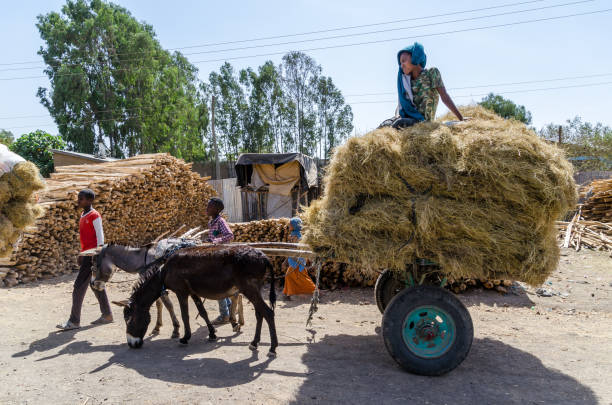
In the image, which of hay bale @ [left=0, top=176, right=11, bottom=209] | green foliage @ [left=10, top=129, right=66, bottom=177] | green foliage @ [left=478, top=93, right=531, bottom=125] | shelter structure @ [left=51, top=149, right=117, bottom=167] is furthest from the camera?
green foliage @ [left=478, top=93, right=531, bottom=125]

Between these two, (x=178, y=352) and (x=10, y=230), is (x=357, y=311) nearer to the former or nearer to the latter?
(x=178, y=352)

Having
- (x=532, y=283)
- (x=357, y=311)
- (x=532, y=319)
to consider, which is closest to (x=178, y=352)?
(x=357, y=311)

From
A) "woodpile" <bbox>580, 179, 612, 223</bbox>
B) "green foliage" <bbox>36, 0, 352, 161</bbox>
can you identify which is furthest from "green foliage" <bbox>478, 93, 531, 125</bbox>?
"woodpile" <bbox>580, 179, 612, 223</bbox>

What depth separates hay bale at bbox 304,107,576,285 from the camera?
12.3 feet

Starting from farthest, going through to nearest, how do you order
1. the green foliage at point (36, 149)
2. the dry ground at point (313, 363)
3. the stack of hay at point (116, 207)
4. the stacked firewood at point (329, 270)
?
the green foliage at point (36, 149)
the stack of hay at point (116, 207)
the stacked firewood at point (329, 270)
the dry ground at point (313, 363)

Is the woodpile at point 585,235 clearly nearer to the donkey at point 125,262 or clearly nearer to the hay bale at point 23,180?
the donkey at point 125,262

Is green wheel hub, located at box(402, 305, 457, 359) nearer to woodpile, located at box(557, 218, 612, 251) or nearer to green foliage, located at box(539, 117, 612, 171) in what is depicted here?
woodpile, located at box(557, 218, 612, 251)

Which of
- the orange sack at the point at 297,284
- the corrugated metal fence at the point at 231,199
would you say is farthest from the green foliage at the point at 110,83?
the orange sack at the point at 297,284

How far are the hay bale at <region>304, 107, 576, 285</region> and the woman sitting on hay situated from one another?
0.78 metres

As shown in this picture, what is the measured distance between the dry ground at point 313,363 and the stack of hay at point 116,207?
2609 millimetres

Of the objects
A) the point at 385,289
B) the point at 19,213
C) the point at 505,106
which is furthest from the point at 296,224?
the point at 505,106

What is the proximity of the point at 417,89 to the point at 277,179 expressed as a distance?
9.52 metres

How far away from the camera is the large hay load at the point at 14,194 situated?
10.2 ft

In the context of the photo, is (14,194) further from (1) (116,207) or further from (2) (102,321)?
(1) (116,207)
